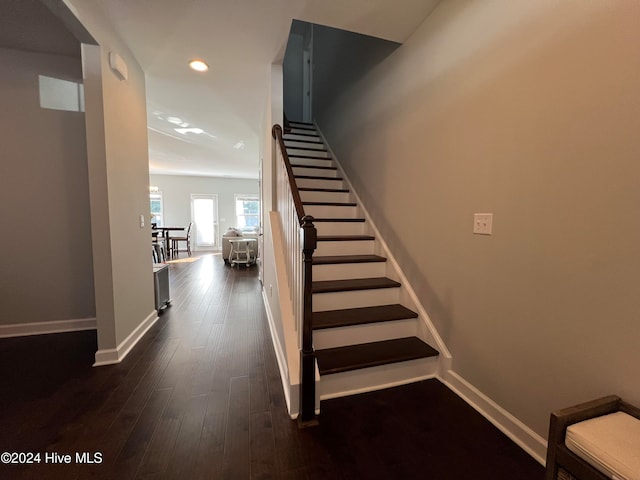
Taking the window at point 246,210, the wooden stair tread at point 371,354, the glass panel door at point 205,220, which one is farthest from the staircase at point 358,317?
the glass panel door at point 205,220

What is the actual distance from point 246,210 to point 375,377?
9.52 m

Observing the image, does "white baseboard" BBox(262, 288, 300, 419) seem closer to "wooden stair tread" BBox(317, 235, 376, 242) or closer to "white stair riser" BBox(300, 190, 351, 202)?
"wooden stair tread" BBox(317, 235, 376, 242)

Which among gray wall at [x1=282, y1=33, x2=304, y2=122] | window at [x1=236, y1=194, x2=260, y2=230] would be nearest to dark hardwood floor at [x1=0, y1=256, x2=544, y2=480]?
gray wall at [x1=282, y1=33, x2=304, y2=122]

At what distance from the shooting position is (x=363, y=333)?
203 centimetres

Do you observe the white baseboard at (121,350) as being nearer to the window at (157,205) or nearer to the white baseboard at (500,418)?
the white baseboard at (500,418)

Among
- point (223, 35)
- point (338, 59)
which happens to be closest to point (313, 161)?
point (338, 59)

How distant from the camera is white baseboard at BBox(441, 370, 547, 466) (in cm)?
134

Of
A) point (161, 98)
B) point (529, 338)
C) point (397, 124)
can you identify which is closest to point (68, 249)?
point (161, 98)

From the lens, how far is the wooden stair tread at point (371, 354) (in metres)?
1.76

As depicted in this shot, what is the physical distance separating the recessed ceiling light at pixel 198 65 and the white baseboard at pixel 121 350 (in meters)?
2.58

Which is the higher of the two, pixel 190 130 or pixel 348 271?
→ pixel 190 130

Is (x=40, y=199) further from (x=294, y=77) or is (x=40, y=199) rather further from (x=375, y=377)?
(x=294, y=77)

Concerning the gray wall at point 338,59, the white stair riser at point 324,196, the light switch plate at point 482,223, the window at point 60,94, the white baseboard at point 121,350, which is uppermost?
the gray wall at point 338,59

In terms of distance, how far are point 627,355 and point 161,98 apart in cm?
466
